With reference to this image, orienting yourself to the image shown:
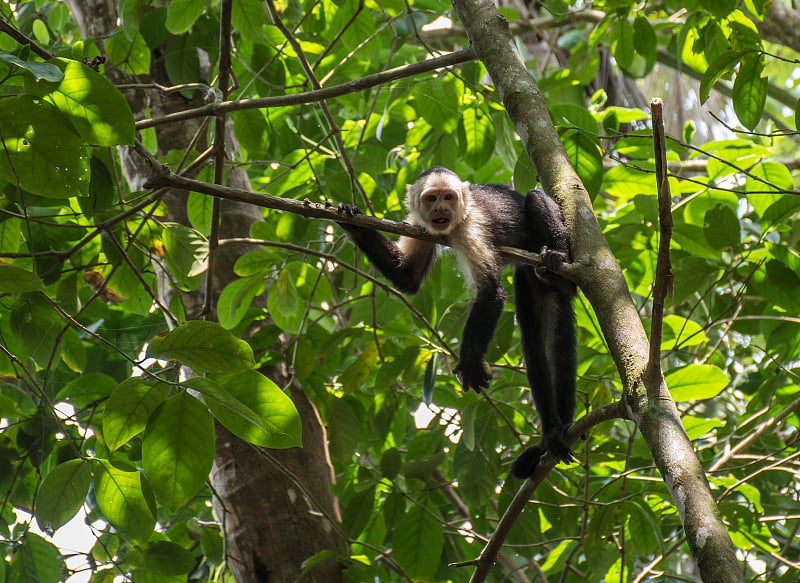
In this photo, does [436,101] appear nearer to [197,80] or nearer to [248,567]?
[197,80]

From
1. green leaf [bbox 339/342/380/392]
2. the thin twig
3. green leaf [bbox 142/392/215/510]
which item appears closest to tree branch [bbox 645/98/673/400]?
the thin twig

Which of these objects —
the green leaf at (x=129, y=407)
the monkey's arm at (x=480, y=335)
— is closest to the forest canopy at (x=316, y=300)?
the green leaf at (x=129, y=407)

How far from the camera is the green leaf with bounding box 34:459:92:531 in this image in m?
2.00

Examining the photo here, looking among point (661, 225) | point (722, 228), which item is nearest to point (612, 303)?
point (661, 225)

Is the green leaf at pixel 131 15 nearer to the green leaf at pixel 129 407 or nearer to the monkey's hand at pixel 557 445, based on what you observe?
the green leaf at pixel 129 407

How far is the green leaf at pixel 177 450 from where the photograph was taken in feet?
5.60

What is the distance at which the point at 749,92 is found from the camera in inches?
104

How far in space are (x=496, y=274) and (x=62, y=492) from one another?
1.89 meters

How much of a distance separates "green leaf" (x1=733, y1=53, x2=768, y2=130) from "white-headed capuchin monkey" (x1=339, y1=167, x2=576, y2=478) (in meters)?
0.71

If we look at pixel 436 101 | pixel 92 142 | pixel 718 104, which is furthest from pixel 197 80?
pixel 718 104

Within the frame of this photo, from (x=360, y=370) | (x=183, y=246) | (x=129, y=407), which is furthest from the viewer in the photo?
(x=360, y=370)

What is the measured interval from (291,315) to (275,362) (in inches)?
20.2

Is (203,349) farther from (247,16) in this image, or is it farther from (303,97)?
(247,16)

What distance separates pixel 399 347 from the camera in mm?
3822
